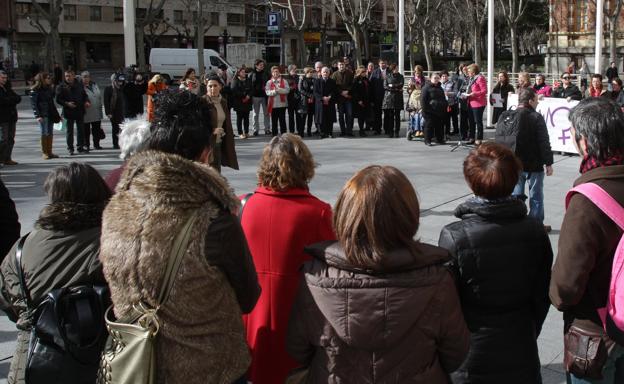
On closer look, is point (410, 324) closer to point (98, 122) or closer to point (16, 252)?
point (16, 252)

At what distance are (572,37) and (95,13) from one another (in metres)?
42.2

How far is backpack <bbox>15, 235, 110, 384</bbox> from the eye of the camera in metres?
2.97

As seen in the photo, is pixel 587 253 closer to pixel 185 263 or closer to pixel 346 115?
pixel 185 263

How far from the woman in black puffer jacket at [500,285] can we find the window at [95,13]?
6683 centimetres

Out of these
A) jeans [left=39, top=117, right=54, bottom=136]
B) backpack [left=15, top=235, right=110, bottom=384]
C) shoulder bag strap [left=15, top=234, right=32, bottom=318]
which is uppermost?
jeans [left=39, top=117, right=54, bottom=136]

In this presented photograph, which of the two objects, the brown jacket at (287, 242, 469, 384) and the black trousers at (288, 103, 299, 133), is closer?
the brown jacket at (287, 242, 469, 384)

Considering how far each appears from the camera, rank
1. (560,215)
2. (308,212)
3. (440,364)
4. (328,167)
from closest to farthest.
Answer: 1. (440,364)
2. (308,212)
3. (560,215)
4. (328,167)

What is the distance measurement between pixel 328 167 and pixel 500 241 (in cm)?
949

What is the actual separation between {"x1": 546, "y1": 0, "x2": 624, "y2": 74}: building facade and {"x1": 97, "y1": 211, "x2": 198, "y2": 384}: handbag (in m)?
42.9

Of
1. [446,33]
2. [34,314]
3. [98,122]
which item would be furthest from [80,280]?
[446,33]

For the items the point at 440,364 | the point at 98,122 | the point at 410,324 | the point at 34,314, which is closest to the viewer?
the point at 410,324

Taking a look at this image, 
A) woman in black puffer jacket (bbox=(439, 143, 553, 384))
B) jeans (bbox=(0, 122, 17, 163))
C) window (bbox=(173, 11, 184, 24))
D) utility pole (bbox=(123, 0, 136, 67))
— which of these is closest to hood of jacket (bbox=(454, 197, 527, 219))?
woman in black puffer jacket (bbox=(439, 143, 553, 384))

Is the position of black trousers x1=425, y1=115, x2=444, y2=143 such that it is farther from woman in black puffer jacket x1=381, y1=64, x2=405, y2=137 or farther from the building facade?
the building facade

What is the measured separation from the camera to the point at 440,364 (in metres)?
2.77
